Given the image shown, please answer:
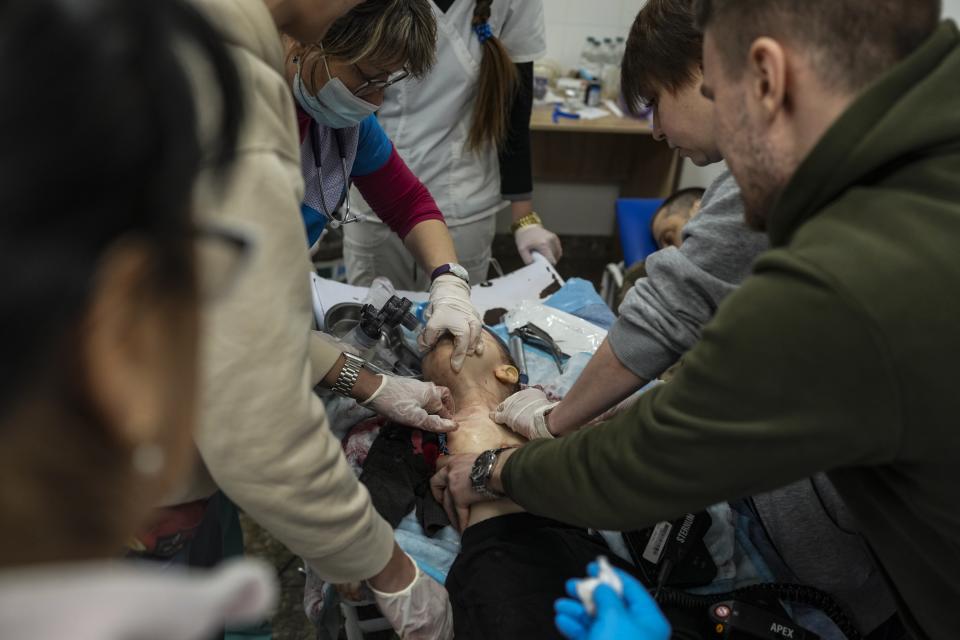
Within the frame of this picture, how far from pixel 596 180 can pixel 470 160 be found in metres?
2.17

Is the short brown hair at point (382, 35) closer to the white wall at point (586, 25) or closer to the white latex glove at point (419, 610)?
the white latex glove at point (419, 610)

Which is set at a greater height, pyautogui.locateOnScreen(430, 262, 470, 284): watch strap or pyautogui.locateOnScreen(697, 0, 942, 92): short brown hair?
pyautogui.locateOnScreen(697, 0, 942, 92): short brown hair

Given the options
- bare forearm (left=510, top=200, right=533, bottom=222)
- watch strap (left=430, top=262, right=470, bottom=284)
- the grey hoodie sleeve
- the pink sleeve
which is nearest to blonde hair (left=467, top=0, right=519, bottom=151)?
bare forearm (left=510, top=200, right=533, bottom=222)

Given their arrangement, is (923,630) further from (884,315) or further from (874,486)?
(884,315)

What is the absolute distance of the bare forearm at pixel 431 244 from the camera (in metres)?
2.24

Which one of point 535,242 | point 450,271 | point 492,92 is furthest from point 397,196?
point 535,242

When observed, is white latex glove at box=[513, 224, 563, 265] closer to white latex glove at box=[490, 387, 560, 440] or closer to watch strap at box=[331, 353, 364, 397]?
white latex glove at box=[490, 387, 560, 440]

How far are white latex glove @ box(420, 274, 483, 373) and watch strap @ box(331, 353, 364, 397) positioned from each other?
0.36m

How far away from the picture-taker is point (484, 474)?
1.51 meters

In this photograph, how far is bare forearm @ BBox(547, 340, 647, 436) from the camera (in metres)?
1.56

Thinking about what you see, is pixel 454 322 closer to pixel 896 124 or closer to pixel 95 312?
pixel 896 124

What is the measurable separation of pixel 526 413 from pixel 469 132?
1.32 meters

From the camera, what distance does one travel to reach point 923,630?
1.10 metres

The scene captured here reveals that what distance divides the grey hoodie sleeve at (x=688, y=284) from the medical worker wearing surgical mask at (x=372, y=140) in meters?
0.62
